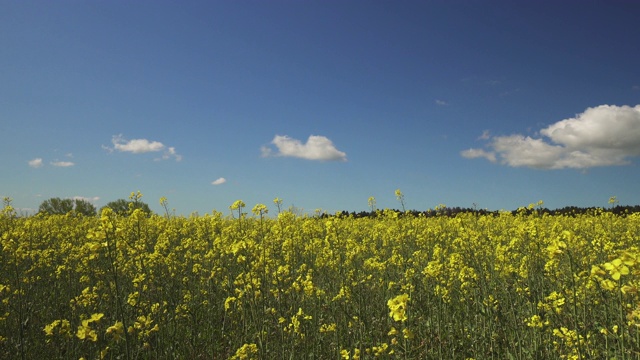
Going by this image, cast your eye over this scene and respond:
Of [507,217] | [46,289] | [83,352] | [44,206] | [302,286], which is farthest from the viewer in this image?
[44,206]

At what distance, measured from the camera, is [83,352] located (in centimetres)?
486

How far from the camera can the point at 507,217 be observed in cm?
1530

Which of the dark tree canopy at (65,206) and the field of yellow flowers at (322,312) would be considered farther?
the dark tree canopy at (65,206)

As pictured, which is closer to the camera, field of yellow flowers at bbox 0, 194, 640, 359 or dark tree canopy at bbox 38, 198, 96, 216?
field of yellow flowers at bbox 0, 194, 640, 359

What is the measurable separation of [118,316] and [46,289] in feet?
9.08

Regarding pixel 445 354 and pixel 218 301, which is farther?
pixel 218 301

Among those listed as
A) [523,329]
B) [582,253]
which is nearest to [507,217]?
[582,253]

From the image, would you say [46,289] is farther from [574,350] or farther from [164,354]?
[574,350]

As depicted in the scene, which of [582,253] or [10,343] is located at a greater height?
[582,253]

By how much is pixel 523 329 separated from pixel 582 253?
2.05 meters

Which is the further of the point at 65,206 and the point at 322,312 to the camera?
the point at 65,206

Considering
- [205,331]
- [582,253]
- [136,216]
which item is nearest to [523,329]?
[582,253]

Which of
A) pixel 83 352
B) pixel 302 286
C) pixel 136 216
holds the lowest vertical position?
pixel 83 352

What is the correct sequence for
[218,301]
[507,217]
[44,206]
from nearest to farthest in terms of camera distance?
[218,301], [507,217], [44,206]
